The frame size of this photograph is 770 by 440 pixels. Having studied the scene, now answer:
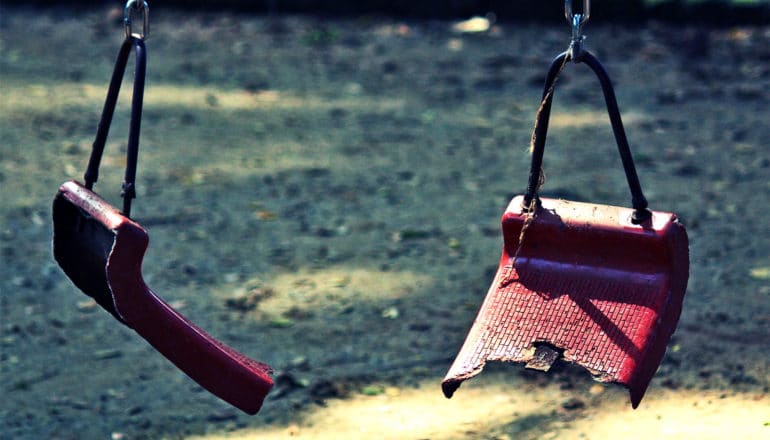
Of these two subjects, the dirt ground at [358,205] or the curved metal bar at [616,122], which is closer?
the curved metal bar at [616,122]

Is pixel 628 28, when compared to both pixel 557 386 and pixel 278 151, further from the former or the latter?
pixel 557 386

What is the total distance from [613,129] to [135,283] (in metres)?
0.85

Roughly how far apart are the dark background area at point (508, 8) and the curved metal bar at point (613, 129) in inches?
225

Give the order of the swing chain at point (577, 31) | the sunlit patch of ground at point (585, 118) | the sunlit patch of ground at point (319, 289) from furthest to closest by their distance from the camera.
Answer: the sunlit patch of ground at point (585, 118), the sunlit patch of ground at point (319, 289), the swing chain at point (577, 31)

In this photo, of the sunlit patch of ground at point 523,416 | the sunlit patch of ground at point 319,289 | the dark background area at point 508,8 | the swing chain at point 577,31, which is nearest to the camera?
the swing chain at point 577,31

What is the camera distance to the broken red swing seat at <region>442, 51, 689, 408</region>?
76.0 inches

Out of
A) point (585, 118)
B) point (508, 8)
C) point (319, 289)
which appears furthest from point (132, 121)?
point (508, 8)

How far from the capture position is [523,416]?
2.89m

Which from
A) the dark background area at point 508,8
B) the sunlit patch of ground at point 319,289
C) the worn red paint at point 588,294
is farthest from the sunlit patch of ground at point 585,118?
the worn red paint at point 588,294

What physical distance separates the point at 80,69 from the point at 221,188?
8.24 feet

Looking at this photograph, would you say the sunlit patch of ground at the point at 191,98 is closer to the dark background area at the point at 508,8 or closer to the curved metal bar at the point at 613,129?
the dark background area at the point at 508,8

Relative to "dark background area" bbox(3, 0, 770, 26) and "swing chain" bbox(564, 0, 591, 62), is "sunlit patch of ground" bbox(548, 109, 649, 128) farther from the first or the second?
"swing chain" bbox(564, 0, 591, 62)

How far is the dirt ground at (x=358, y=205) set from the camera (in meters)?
2.98

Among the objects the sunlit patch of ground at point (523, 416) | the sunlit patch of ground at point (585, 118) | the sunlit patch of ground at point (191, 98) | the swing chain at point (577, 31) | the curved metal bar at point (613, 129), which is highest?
the swing chain at point (577, 31)
